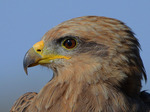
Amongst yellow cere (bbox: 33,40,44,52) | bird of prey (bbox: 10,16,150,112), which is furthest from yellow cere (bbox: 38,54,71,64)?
yellow cere (bbox: 33,40,44,52)

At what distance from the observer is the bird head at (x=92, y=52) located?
376cm

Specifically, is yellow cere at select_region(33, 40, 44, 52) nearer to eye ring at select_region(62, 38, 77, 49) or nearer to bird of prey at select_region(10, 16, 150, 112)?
bird of prey at select_region(10, 16, 150, 112)

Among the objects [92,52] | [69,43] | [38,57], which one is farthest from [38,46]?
[92,52]

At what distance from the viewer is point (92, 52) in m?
3.93

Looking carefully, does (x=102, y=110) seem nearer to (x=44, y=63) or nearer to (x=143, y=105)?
(x=143, y=105)

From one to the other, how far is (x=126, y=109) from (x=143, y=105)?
17.0 inches

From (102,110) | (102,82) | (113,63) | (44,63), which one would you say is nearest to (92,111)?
(102,110)

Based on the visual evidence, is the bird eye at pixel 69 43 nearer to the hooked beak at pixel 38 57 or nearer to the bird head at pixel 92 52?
the bird head at pixel 92 52

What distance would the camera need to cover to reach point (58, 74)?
4031 millimetres

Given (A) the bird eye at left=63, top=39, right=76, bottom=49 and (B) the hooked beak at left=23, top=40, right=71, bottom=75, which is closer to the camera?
(A) the bird eye at left=63, top=39, right=76, bottom=49

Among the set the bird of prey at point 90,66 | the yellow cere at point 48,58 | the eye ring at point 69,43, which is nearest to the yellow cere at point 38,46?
the bird of prey at point 90,66

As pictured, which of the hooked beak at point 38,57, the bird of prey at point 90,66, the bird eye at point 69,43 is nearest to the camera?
the bird of prey at point 90,66

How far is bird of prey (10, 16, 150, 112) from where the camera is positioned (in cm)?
371

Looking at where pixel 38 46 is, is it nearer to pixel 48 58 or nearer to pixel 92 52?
pixel 48 58
